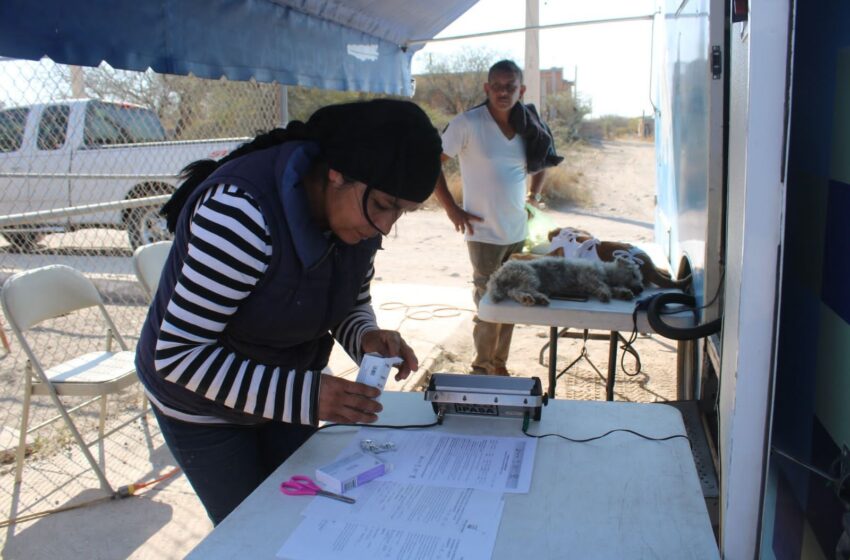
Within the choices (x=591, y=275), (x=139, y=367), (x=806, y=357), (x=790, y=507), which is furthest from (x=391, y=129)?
(x=591, y=275)

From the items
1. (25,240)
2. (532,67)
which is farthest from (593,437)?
(532,67)

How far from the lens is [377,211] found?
1409 mm

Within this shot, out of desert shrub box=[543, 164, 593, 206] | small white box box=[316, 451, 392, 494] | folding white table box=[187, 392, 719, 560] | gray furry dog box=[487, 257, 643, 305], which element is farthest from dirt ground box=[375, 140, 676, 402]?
small white box box=[316, 451, 392, 494]

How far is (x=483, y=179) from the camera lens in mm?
4219

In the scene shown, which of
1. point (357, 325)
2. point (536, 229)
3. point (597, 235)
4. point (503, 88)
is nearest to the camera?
point (357, 325)

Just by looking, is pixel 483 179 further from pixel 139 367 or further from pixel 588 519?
pixel 588 519

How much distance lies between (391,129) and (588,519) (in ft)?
2.64

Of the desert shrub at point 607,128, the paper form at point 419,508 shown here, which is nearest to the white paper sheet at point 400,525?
the paper form at point 419,508

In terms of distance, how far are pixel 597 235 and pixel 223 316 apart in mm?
10106

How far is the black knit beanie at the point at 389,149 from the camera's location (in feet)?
4.42

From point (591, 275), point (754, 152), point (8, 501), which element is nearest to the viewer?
point (754, 152)

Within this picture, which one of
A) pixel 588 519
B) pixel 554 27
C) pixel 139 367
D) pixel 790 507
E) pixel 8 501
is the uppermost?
pixel 554 27

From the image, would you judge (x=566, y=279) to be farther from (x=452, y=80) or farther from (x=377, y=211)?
(x=452, y=80)

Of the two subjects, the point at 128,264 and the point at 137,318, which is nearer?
the point at 137,318
